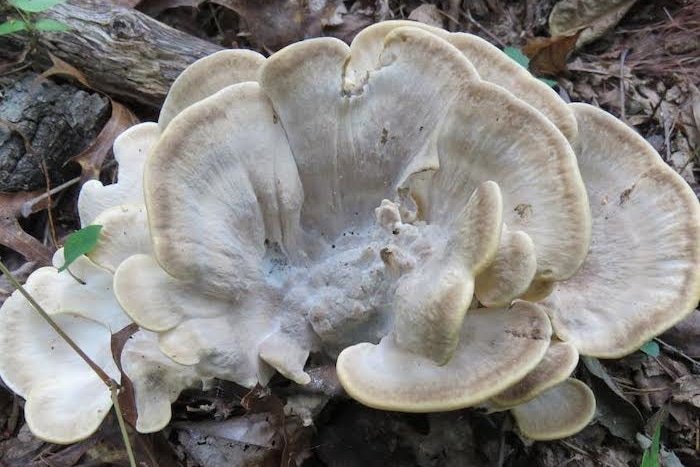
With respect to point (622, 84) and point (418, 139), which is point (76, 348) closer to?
point (418, 139)

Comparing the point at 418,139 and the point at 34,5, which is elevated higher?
the point at 34,5

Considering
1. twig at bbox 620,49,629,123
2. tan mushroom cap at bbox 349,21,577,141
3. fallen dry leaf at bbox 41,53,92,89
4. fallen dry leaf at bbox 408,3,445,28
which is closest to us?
tan mushroom cap at bbox 349,21,577,141

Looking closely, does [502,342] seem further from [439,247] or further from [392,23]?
[392,23]

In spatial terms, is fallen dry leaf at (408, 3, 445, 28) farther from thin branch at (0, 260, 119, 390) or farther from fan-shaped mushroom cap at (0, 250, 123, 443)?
thin branch at (0, 260, 119, 390)

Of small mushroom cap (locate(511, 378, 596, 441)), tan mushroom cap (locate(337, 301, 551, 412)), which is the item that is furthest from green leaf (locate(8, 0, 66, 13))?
small mushroom cap (locate(511, 378, 596, 441))

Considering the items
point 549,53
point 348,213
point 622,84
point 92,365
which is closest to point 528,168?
point 348,213

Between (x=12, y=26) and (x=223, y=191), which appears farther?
(x=12, y=26)

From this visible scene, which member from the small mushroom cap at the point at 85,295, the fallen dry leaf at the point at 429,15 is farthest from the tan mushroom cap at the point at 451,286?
the fallen dry leaf at the point at 429,15
